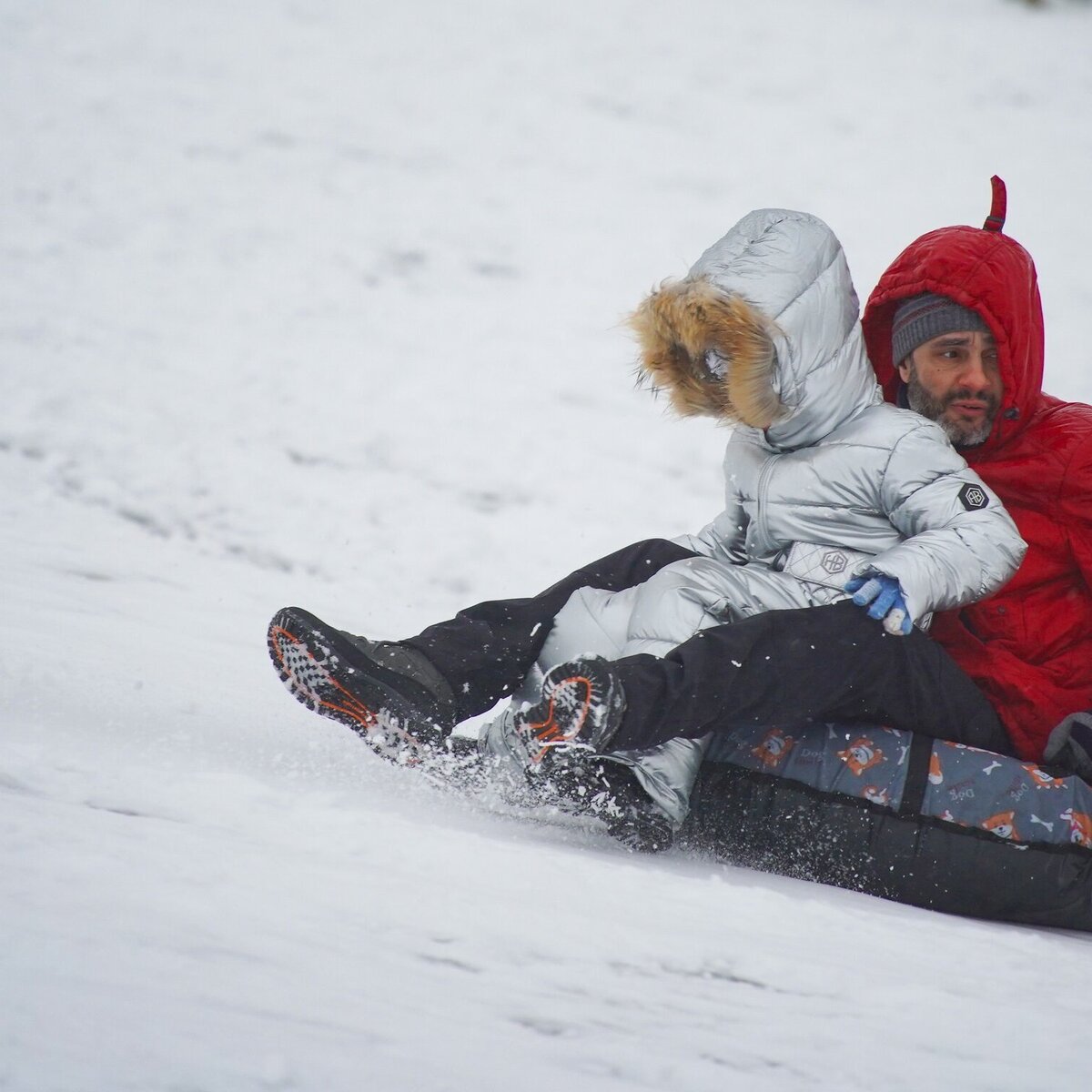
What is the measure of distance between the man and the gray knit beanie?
6.4 inches

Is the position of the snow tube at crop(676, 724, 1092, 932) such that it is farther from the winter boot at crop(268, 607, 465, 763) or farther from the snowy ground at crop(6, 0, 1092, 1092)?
the winter boot at crop(268, 607, 465, 763)

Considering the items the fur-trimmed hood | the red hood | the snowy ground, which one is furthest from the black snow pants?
the red hood

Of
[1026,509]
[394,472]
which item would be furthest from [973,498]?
[394,472]

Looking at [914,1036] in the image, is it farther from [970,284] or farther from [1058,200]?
[1058,200]

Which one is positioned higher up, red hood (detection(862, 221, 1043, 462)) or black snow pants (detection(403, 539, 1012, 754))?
red hood (detection(862, 221, 1043, 462))

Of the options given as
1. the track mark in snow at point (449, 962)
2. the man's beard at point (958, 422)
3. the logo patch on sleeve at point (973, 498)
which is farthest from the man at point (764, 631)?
the track mark in snow at point (449, 962)

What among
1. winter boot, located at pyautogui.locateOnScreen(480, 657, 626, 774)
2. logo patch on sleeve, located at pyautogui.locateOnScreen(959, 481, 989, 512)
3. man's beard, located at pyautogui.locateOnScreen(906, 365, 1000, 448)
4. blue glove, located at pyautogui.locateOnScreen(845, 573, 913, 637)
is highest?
man's beard, located at pyautogui.locateOnScreen(906, 365, 1000, 448)

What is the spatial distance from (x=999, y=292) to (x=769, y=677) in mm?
932

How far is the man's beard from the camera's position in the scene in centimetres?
222

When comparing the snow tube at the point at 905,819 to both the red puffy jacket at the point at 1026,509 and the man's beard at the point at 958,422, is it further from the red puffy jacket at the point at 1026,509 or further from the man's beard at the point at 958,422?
the man's beard at the point at 958,422

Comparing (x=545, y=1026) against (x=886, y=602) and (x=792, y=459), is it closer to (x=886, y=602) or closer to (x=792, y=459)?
(x=886, y=602)

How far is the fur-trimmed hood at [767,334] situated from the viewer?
206 centimetres

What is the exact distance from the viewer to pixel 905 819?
1.89 metres

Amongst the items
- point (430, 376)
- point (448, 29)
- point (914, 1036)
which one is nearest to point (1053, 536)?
point (914, 1036)
